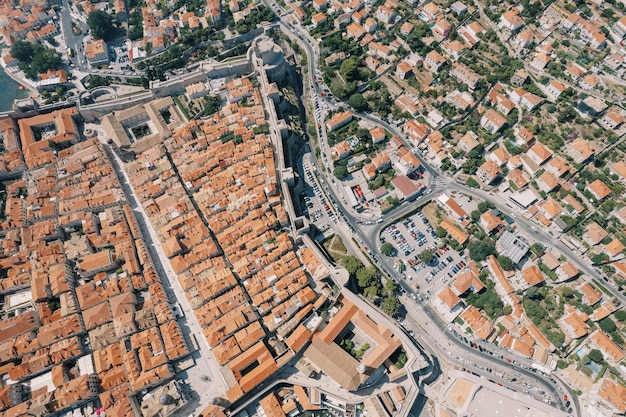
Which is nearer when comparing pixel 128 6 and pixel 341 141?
pixel 341 141

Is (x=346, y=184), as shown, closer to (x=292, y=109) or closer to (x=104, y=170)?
(x=292, y=109)

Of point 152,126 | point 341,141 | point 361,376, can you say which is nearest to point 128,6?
point 152,126

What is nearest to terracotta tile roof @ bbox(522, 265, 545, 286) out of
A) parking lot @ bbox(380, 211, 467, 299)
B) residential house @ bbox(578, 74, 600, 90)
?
parking lot @ bbox(380, 211, 467, 299)

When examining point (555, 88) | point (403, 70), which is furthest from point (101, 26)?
point (555, 88)

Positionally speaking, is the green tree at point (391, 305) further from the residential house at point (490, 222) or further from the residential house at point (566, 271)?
the residential house at point (566, 271)

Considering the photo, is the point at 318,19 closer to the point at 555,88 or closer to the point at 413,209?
the point at 413,209

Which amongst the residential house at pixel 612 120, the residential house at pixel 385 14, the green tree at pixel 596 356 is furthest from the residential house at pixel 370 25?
the green tree at pixel 596 356
